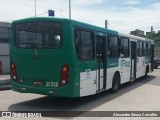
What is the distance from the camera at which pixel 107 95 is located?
12109 mm

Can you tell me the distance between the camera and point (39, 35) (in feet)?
30.1

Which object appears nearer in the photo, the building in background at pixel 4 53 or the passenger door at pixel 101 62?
the passenger door at pixel 101 62

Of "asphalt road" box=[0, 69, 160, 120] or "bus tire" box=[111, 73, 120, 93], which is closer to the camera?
"asphalt road" box=[0, 69, 160, 120]

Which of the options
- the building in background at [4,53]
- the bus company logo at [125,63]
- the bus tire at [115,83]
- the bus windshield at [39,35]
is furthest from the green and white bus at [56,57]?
the building in background at [4,53]

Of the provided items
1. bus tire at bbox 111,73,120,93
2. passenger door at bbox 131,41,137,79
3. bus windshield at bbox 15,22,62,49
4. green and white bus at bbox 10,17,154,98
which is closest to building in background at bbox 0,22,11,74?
passenger door at bbox 131,41,137,79

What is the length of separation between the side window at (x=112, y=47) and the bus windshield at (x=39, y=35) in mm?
3598

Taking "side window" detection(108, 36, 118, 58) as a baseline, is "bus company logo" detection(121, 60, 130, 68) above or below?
below

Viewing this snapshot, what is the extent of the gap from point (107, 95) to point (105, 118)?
4.20 m

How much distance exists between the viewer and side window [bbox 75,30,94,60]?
916 centimetres

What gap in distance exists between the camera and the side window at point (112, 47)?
470 inches

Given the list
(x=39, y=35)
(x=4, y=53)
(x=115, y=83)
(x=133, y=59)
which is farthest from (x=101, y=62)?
(x=4, y=53)

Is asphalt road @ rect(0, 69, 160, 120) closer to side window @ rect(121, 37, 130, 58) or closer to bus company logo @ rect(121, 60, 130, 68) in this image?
bus company logo @ rect(121, 60, 130, 68)

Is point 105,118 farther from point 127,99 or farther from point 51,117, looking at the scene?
point 127,99

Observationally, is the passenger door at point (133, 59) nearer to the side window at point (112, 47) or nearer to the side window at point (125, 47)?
the side window at point (125, 47)
